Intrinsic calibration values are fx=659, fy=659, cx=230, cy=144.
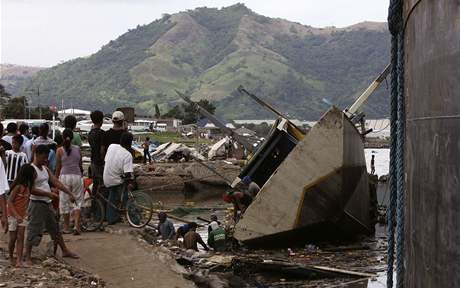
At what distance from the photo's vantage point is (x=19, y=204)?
22.0ft

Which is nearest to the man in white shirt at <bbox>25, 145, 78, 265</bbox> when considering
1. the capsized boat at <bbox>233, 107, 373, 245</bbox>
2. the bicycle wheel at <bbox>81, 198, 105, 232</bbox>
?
the bicycle wheel at <bbox>81, 198, 105, 232</bbox>

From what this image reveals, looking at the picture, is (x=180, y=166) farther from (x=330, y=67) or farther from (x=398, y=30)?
(x=330, y=67)

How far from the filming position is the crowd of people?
22.2ft

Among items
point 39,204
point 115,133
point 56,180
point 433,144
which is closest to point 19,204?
point 39,204

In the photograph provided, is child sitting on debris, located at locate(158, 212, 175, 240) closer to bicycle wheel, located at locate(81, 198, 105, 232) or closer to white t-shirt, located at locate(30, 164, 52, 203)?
bicycle wheel, located at locate(81, 198, 105, 232)

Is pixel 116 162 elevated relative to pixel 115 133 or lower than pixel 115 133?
lower

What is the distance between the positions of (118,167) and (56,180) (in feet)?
6.75

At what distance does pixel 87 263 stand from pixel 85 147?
92.5 ft

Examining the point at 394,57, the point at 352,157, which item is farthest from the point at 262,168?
the point at 394,57

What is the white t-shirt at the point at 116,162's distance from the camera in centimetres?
930

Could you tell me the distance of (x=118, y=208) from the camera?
32.4ft

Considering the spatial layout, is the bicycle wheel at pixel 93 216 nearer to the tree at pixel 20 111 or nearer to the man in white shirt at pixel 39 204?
the man in white shirt at pixel 39 204

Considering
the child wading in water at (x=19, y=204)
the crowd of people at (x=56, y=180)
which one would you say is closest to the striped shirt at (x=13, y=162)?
the crowd of people at (x=56, y=180)

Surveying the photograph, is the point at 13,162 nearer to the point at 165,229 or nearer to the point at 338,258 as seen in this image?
the point at 165,229
